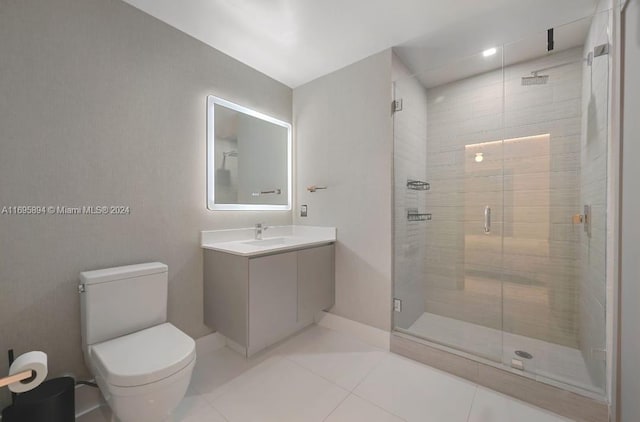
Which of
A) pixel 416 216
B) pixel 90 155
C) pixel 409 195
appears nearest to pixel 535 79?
pixel 409 195

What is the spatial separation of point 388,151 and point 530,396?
5.99 ft

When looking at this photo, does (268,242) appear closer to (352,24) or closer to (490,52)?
(352,24)

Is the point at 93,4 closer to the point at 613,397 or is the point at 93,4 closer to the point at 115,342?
the point at 115,342

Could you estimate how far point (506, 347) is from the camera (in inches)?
72.4

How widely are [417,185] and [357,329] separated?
1.46 metres

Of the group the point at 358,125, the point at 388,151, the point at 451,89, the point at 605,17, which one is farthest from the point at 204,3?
the point at 605,17

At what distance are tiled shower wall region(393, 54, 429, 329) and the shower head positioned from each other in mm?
776

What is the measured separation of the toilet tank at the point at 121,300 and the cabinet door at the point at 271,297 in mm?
556

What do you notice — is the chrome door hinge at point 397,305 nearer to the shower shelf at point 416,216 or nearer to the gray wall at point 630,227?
the shower shelf at point 416,216

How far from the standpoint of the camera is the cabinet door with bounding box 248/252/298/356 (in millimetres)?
1666

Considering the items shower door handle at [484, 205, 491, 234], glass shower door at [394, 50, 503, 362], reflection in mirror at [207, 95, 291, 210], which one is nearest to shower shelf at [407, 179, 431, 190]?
glass shower door at [394, 50, 503, 362]

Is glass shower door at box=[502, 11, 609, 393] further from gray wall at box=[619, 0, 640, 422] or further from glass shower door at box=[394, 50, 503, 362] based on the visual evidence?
gray wall at box=[619, 0, 640, 422]

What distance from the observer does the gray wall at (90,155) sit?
1228 mm

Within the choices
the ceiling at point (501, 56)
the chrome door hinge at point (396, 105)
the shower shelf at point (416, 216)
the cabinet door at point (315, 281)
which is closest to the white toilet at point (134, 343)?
the cabinet door at point (315, 281)
